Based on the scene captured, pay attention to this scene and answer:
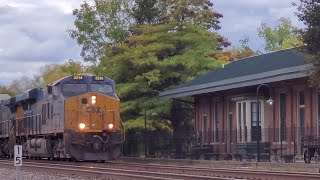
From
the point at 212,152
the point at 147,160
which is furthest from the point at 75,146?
the point at 212,152

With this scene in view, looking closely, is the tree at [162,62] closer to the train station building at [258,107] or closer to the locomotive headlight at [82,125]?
the train station building at [258,107]

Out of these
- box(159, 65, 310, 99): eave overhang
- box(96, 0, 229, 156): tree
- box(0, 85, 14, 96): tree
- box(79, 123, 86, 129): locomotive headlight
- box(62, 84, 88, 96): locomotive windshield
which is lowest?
box(79, 123, 86, 129): locomotive headlight

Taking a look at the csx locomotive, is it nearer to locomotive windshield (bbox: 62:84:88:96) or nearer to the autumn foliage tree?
locomotive windshield (bbox: 62:84:88:96)

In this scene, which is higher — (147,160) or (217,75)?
(217,75)

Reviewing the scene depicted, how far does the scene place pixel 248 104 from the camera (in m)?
39.7

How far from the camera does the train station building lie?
34719 mm

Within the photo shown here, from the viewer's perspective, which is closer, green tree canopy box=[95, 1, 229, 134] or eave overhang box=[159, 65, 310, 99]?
eave overhang box=[159, 65, 310, 99]

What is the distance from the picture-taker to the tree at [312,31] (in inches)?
989

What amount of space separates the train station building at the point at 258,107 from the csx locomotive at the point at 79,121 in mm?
7257

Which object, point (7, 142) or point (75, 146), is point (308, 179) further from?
point (7, 142)

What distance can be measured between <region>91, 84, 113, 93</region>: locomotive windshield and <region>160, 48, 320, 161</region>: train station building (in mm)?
7440

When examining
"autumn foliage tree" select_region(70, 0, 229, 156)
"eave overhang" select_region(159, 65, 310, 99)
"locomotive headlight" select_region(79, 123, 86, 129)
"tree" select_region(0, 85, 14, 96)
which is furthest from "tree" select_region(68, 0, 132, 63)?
"tree" select_region(0, 85, 14, 96)

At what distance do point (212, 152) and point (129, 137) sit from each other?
7.63 m

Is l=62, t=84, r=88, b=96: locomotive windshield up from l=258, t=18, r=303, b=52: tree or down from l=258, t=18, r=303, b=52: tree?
down
